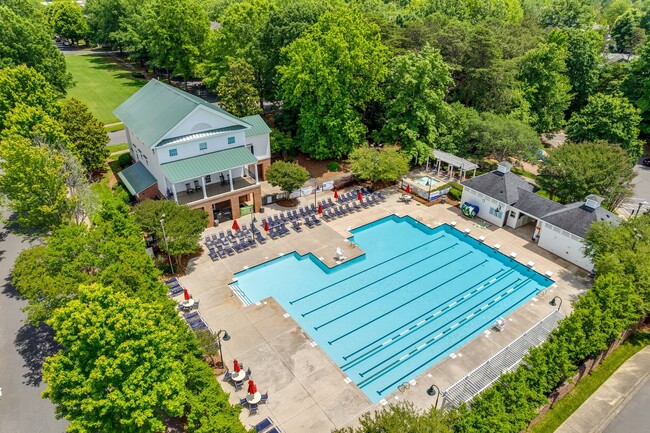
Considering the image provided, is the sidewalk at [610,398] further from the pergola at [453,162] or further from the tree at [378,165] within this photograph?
the tree at [378,165]

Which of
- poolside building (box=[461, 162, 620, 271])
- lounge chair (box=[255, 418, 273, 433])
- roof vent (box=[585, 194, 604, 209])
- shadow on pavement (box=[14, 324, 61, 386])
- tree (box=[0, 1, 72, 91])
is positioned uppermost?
tree (box=[0, 1, 72, 91])

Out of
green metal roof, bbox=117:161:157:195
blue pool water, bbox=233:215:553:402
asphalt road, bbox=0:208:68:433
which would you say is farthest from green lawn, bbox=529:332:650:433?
green metal roof, bbox=117:161:157:195

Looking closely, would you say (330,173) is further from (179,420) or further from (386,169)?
(179,420)

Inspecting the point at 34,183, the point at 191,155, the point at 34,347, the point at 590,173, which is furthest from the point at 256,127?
the point at 590,173

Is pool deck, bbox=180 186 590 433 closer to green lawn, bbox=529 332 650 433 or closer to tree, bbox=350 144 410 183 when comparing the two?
green lawn, bbox=529 332 650 433

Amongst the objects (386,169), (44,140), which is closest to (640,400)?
(386,169)
